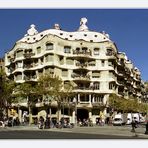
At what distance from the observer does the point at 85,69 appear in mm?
65062

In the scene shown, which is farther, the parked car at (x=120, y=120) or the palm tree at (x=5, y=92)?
the parked car at (x=120, y=120)

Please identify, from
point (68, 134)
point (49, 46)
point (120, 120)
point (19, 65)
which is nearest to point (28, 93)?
point (19, 65)

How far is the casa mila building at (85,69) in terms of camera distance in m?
59.3

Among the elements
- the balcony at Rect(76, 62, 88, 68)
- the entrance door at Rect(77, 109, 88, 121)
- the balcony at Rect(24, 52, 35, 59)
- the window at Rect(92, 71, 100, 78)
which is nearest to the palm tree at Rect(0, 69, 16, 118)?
the balcony at Rect(24, 52, 35, 59)

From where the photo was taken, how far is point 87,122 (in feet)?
187

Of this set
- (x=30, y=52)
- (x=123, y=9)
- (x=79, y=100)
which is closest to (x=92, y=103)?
(x=79, y=100)

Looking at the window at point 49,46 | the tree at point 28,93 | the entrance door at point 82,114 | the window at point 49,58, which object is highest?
the window at point 49,46

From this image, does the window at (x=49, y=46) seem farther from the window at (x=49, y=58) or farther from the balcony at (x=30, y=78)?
the balcony at (x=30, y=78)

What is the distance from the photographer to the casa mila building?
59350 millimetres

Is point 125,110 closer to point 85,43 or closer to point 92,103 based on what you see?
point 92,103

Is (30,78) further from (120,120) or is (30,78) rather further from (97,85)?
(97,85)

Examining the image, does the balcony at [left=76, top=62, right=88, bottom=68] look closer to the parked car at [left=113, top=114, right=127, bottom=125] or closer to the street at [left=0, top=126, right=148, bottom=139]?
the parked car at [left=113, top=114, right=127, bottom=125]

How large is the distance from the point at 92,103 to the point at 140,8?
41.2 meters

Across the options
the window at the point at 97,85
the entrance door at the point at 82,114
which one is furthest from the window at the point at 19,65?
the window at the point at 97,85
